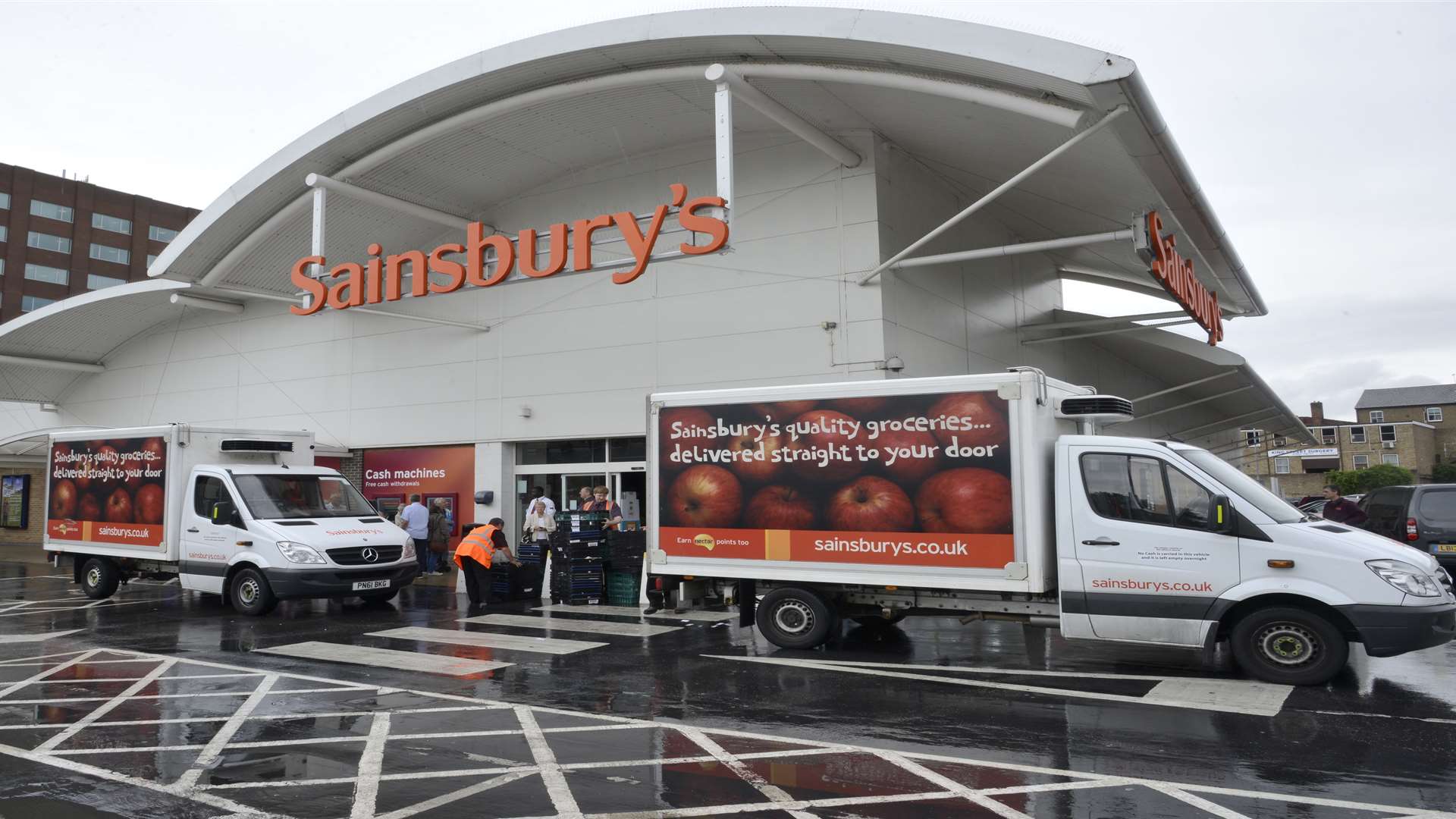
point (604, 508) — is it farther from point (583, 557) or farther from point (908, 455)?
point (908, 455)

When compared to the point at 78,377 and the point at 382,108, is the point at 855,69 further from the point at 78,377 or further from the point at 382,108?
the point at 78,377

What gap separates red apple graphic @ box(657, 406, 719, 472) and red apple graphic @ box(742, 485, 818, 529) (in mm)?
818

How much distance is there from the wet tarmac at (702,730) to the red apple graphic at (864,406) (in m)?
2.35

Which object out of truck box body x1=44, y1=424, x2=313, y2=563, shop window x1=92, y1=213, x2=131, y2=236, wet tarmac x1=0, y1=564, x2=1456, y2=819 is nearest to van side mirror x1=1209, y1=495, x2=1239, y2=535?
wet tarmac x1=0, y1=564, x2=1456, y2=819

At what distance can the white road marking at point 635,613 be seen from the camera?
12320mm

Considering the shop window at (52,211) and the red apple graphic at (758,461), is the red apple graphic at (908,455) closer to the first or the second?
the red apple graphic at (758,461)

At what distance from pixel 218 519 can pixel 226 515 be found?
14cm

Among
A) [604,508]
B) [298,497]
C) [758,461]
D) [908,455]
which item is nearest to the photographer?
[908,455]

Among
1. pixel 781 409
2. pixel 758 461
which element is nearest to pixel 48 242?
pixel 758 461

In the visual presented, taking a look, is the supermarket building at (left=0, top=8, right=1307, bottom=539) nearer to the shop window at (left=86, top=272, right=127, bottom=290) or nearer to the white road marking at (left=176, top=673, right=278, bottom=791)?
the white road marking at (left=176, top=673, right=278, bottom=791)

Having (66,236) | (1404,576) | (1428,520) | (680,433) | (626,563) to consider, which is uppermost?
(66,236)

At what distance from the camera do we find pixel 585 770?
A: 5.61 meters

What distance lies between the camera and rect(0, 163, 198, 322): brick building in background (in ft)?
223

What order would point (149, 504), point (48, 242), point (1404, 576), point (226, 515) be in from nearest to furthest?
point (1404, 576)
point (226, 515)
point (149, 504)
point (48, 242)
